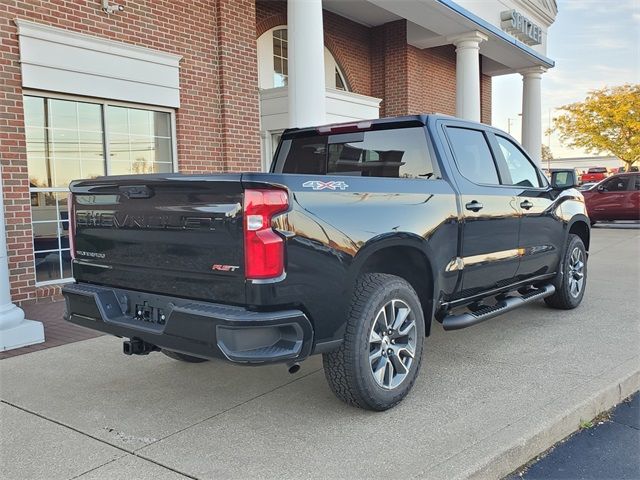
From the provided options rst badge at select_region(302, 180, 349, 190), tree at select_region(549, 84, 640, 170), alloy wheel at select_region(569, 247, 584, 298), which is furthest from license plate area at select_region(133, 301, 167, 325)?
tree at select_region(549, 84, 640, 170)

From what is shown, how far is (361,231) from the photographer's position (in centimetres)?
347

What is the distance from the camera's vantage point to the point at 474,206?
4.54 m

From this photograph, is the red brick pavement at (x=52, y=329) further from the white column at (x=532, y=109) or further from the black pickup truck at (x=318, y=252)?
the white column at (x=532, y=109)

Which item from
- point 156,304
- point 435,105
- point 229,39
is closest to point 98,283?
point 156,304

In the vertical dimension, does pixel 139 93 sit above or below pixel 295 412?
above

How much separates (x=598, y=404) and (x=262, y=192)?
8.63ft

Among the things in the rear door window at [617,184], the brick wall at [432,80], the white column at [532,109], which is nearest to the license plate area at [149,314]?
the brick wall at [432,80]

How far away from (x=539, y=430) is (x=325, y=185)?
6.01 ft

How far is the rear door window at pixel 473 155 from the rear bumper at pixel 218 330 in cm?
226

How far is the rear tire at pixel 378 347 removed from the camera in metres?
3.43

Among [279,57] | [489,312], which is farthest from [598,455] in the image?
[279,57]

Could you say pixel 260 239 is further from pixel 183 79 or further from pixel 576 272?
pixel 183 79

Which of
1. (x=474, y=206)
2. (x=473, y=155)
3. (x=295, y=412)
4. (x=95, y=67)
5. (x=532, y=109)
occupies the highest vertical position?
(x=532, y=109)

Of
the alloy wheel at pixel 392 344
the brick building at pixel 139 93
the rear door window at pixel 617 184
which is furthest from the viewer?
the rear door window at pixel 617 184
